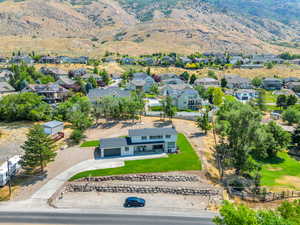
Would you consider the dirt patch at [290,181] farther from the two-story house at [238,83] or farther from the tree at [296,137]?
the two-story house at [238,83]

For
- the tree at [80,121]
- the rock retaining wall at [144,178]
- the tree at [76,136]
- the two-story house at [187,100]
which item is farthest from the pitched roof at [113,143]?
the two-story house at [187,100]

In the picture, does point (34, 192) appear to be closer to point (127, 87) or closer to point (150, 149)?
point (150, 149)

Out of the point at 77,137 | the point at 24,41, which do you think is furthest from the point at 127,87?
the point at 24,41

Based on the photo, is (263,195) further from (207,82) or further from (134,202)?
(207,82)

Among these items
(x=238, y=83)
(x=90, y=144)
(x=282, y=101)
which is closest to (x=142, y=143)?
(x=90, y=144)

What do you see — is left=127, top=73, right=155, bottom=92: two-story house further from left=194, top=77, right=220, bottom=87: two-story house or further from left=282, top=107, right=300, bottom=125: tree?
left=282, top=107, right=300, bottom=125: tree
